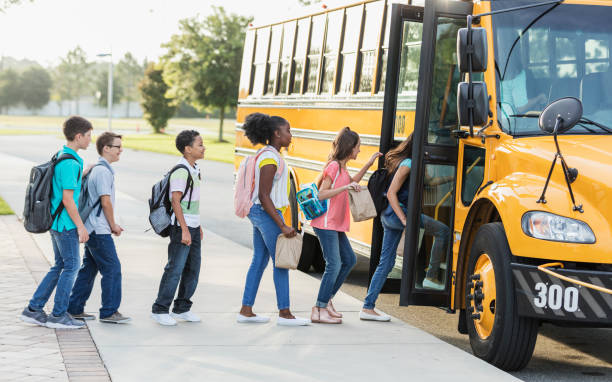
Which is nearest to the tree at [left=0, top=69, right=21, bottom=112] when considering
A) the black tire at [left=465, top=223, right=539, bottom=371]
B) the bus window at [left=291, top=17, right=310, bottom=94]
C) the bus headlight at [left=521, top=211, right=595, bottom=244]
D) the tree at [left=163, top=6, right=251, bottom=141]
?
the tree at [left=163, top=6, right=251, bottom=141]

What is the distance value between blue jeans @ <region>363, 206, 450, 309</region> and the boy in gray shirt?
6.26 ft

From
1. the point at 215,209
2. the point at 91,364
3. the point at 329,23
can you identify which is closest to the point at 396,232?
the point at 91,364

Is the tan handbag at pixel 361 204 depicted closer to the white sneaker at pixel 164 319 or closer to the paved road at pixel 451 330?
the paved road at pixel 451 330

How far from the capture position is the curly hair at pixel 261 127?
7324 mm

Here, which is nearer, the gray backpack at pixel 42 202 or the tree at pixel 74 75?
the gray backpack at pixel 42 202

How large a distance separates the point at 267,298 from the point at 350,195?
154cm

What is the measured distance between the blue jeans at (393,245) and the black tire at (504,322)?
101cm

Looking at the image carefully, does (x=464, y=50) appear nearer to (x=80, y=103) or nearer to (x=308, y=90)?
(x=308, y=90)

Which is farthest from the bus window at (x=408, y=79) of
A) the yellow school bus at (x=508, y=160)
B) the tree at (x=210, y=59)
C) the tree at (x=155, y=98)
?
the tree at (x=155, y=98)

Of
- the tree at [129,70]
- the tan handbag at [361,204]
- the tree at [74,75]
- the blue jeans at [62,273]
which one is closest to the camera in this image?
the blue jeans at [62,273]

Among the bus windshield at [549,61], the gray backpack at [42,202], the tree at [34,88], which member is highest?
A: the bus windshield at [549,61]

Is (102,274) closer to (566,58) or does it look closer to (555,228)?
(555,228)

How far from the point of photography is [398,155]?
25.4 ft

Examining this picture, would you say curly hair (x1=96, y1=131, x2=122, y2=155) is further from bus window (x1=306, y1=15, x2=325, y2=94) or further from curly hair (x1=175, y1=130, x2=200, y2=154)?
bus window (x1=306, y1=15, x2=325, y2=94)
